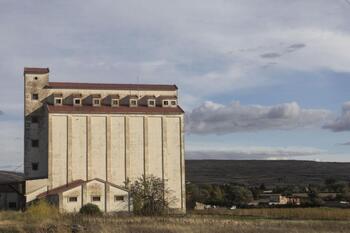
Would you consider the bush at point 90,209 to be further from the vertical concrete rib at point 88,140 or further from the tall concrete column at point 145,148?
the tall concrete column at point 145,148

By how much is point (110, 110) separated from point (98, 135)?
11.1ft

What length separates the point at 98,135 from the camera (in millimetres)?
75812

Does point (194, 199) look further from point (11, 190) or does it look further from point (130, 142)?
point (11, 190)

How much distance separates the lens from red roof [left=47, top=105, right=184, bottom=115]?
247 ft

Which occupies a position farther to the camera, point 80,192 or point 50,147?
point 50,147

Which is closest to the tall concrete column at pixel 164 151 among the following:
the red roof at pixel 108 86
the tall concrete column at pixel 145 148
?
the tall concrete column at pixel 145 148

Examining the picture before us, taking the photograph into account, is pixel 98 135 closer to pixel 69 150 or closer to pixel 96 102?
pixel 69 150

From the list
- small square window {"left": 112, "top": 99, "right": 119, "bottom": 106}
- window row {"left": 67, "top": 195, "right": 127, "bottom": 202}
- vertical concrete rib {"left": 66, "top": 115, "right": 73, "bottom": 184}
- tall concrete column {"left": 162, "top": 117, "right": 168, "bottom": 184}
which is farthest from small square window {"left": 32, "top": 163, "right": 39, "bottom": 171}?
tall concrete column {"left": 162, "top": 117, "right": 168, "bottom": 184}

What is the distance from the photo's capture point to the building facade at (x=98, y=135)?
74312mm

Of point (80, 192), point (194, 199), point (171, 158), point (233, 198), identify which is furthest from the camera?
point (233, 198)

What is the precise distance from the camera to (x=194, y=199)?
306ft

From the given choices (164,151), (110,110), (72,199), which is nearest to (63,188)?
(72,199)

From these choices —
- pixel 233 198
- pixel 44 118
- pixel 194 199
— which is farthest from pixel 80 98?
pixel 233 198

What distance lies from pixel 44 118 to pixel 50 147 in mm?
4798
